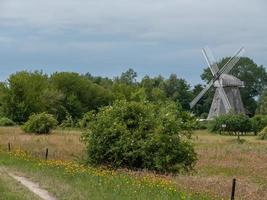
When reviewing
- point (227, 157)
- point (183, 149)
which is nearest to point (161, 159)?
point (183, 149)

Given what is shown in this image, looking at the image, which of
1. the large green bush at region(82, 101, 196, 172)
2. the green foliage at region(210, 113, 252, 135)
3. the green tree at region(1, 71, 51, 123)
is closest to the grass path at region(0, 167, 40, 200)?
the large green bush at region(82, 101, 196, 172)

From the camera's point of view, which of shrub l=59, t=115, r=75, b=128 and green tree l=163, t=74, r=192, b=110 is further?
green tree l=163, t=74, r=192, b=110

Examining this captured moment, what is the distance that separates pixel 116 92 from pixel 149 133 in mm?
95738

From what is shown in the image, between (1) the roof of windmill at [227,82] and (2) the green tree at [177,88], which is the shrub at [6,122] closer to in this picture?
(1) the roof of windmill at [227,82]

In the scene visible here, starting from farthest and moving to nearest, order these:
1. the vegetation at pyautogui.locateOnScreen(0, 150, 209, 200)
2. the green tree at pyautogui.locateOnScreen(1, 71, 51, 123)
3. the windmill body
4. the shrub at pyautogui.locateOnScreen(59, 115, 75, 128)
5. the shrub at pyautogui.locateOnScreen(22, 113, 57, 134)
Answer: the windmill body, the green tree at pyautogui.locateOnScreen(1, 71, 51, 123), the shrub at pyautogui.locateOnScreen(59, 115, 75, 128), the shrub at pyautogui.locateOnScreen(22, 113, 57, 134), the vegetation at pyautogui.locateOnScreen(0, 150, 209, 200)

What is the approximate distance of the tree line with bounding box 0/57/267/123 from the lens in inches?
3814

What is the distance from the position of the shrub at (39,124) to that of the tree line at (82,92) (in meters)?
10.5

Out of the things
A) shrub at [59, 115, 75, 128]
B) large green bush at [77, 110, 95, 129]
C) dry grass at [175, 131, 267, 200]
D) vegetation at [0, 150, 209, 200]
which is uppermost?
shrub at [59, 115, 75, 128]

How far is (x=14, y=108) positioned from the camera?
9650cm

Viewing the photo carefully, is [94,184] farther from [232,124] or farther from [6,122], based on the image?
[232,124]

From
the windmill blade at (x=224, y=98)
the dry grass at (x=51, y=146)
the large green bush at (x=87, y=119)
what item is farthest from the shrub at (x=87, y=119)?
the windmill blade at (x=224, y=98)

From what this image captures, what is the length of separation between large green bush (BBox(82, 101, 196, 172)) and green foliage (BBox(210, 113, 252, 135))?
7262 cm

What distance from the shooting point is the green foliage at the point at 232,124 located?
96438mm

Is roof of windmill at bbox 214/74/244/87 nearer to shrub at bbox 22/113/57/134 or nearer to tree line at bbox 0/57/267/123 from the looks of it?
tree line at bbox 0/57/267/123
